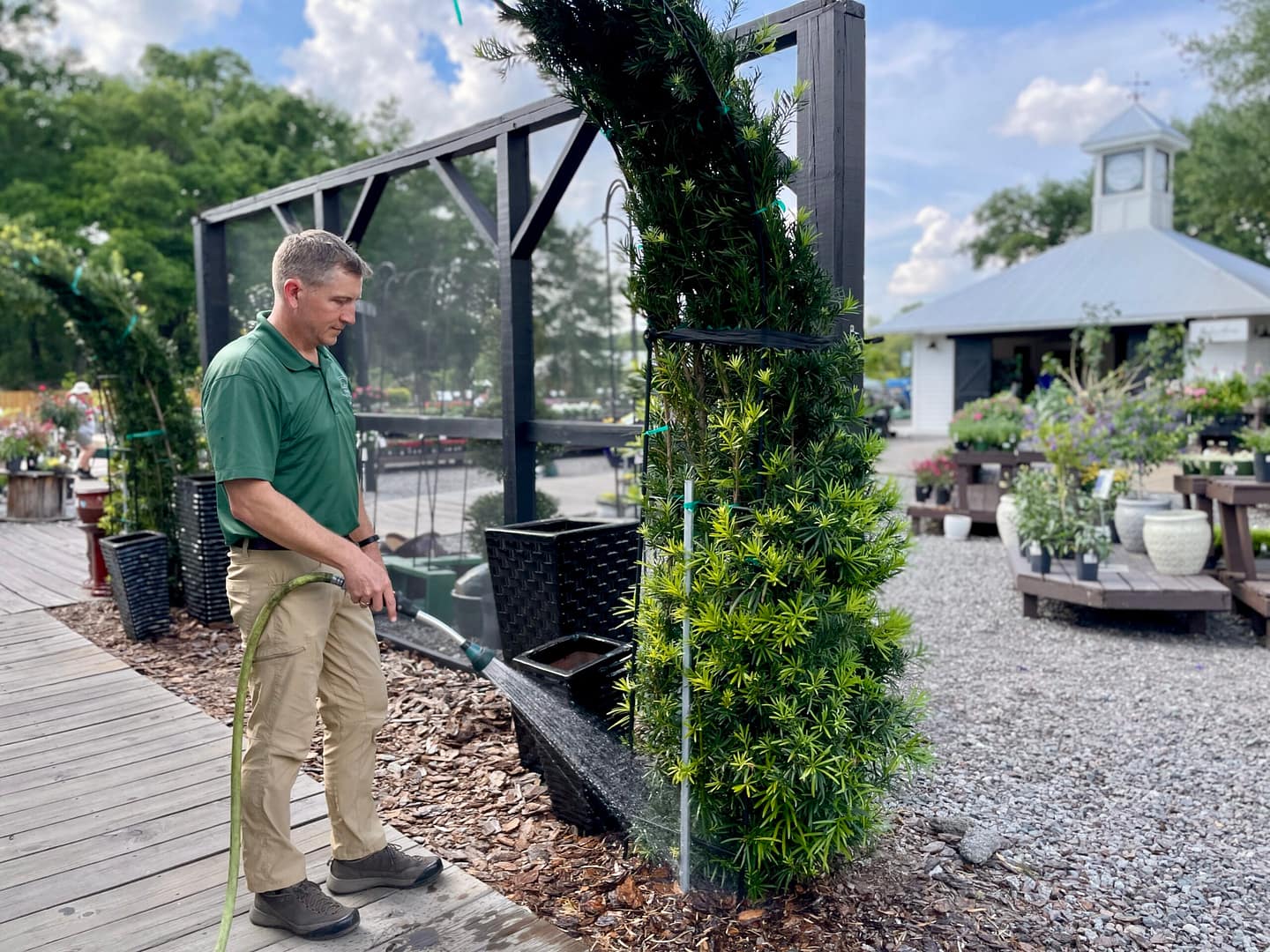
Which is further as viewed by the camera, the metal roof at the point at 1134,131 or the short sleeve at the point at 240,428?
the metal roof at the point at 1134,131

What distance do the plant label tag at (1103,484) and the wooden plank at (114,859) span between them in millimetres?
5208

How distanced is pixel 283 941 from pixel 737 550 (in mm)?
1428

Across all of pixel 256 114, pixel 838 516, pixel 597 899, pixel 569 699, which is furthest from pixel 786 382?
pixel 256 114

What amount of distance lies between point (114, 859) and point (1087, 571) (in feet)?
16.9

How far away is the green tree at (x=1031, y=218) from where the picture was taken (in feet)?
116

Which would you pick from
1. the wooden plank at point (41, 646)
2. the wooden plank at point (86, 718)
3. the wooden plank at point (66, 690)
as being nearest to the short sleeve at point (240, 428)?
the wooden plank at point (86, 718)

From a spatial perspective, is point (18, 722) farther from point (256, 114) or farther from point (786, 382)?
point (256, 114)

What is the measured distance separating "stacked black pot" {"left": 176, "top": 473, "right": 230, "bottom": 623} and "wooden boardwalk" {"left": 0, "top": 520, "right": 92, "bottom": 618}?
118cm

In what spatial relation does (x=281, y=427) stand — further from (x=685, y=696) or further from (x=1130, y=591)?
(x=1130, y=591)

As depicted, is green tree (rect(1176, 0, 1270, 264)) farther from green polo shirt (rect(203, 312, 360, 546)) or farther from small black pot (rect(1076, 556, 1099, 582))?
green polo shirt (rect(203, 312, 360, 546))

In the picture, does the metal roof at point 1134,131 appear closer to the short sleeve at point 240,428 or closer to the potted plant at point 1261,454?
the potted plant at point 1261,454

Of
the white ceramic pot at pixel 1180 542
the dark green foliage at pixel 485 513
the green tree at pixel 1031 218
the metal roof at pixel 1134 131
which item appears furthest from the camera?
the green tree at pixel 1031 218

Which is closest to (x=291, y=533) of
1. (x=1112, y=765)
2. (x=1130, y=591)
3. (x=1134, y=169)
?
(x=1112, y=765)

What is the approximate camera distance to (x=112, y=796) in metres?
3.02
